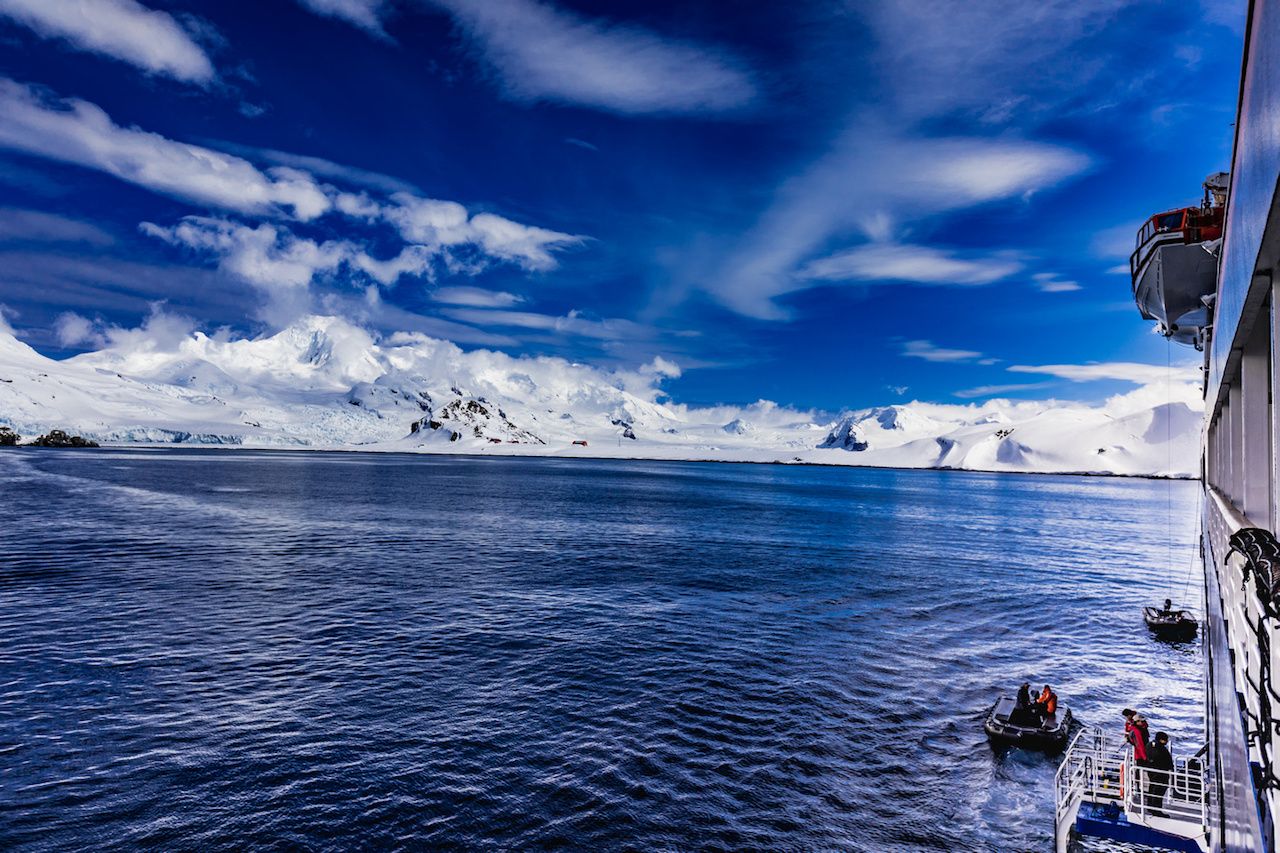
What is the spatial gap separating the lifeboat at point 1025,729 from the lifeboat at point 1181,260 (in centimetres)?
1597

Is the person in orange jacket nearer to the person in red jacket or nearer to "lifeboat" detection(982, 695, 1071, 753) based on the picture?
"lifeboat" detection(982, 695, 1071, 753)

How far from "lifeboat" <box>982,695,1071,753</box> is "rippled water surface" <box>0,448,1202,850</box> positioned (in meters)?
0.63

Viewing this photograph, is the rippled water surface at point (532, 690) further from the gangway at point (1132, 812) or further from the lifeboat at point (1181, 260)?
the lifeboat at point (1181, 260)

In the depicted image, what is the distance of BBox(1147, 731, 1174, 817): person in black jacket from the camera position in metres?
18.1

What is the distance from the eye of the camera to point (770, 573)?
55812 millimetres

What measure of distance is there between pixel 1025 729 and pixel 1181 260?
60.6 feet

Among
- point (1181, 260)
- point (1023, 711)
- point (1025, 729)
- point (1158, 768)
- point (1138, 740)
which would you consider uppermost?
point (1181, 260)

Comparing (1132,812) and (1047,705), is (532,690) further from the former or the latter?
(1047,705)

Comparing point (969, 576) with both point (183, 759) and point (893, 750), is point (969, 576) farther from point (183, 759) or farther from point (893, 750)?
point (183, 759)

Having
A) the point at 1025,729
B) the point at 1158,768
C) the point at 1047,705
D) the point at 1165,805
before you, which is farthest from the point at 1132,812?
the point at 1047,705

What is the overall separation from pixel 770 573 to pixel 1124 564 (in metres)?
41.9

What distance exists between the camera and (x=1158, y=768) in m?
19.2

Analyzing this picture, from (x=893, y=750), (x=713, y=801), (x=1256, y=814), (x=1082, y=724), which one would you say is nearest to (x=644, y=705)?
(x=713, y=801)

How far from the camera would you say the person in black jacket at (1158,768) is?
59.4 feet
